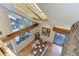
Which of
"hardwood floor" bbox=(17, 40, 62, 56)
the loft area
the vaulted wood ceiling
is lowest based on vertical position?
"hardwood floor" bbox=(17, 40, 62, 56)

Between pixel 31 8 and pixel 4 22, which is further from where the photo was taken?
pixel 4 22

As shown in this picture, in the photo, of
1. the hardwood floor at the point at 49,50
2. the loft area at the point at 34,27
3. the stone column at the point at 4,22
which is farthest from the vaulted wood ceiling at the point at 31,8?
the hardwood floor at the point at 49,50

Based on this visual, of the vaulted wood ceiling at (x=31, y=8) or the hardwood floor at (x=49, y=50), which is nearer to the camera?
the vaulted wood ceiling at (x=31, y=8)

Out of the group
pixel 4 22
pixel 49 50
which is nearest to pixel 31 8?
pixel 4 22

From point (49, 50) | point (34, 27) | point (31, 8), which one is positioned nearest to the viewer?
point (31, 8)

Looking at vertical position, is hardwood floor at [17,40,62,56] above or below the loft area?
below

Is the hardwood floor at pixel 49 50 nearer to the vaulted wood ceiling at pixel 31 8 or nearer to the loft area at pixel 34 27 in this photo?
the loft area at pixel 34 27

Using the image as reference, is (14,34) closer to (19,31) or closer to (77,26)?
(19,31)

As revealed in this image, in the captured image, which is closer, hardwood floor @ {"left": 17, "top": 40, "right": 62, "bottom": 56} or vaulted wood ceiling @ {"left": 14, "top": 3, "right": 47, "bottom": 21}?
vaulted wood ceiling @ {"left": 14, "top": 3, "right": 47, "bottom": 21}

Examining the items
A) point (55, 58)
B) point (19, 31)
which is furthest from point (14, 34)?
point (55, 58)

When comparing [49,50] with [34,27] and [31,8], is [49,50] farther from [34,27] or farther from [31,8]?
[31,8]

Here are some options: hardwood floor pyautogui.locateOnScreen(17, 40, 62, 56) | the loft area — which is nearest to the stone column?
the loft area

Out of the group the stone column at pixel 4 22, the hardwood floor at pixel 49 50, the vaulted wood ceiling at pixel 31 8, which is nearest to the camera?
the vaulted wood ceiling at pixel 31 8

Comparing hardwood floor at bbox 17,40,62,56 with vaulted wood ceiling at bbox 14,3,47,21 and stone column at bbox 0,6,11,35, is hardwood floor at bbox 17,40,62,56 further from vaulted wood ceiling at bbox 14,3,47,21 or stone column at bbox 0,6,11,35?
vaulted wood ceiling at bbox 14,3,47,21
